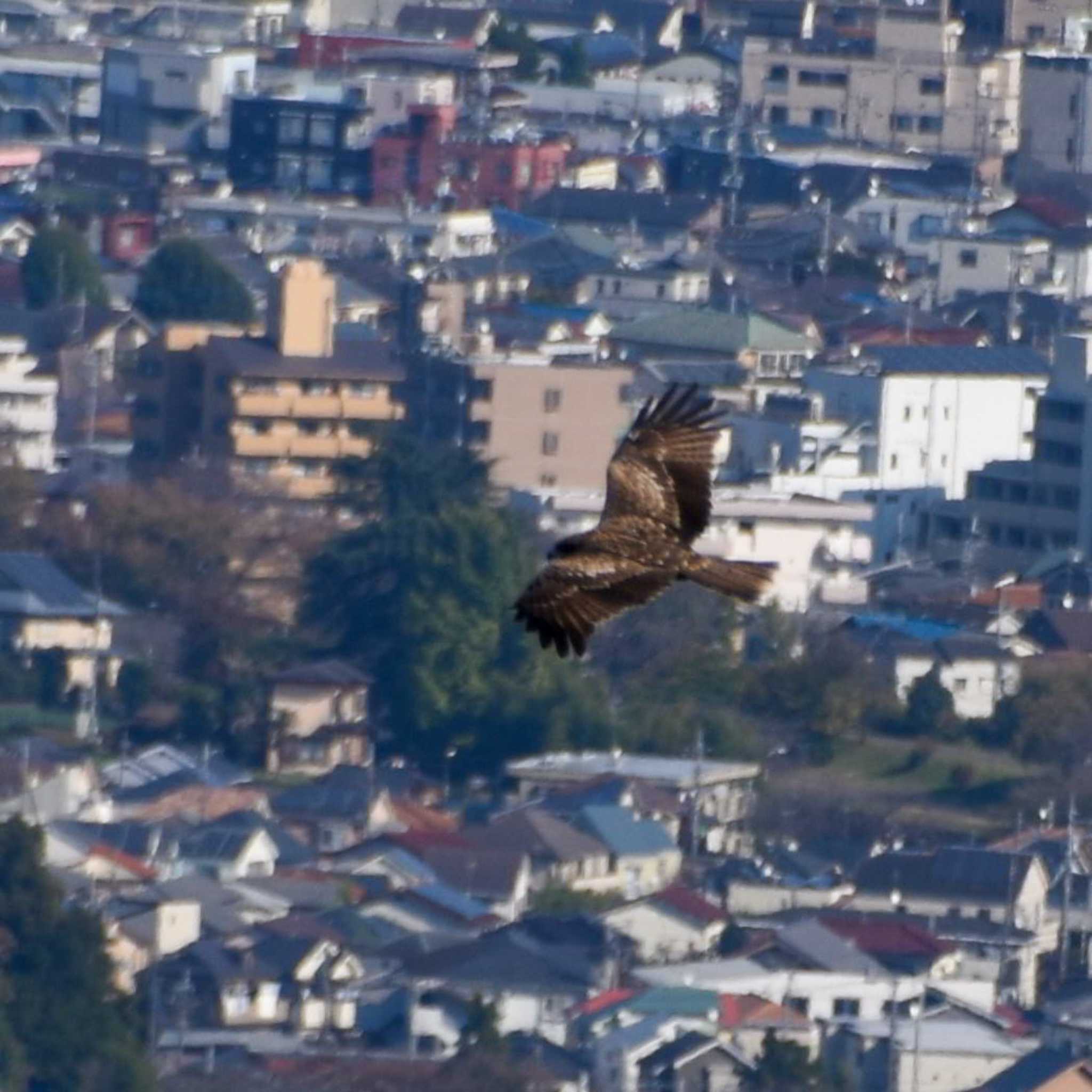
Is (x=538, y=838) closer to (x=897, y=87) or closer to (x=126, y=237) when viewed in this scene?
(x=126, y=237)

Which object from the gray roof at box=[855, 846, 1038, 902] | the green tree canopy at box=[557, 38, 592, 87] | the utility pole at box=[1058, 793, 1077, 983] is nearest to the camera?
the gray roof at box=[855, 846, 1038, 902]

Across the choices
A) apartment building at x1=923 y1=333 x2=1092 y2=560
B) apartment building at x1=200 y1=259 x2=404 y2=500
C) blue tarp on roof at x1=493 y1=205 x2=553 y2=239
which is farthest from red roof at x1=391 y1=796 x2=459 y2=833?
blue tarp on roof at x1=493 y1=205 x2=553 y2=239

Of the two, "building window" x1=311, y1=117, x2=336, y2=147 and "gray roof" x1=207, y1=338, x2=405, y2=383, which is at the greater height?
"building window" x1=311, y1=117, x2=336, y2=147

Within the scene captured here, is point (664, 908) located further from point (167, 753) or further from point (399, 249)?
point (399, 249)

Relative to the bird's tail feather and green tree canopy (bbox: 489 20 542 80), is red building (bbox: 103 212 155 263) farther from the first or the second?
the bird's tail feather

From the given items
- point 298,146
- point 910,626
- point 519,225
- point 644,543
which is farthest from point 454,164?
point 644,543

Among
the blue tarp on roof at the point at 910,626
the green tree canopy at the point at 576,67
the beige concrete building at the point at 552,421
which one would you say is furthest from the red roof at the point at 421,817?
the green tree canopy at the point at 576,67

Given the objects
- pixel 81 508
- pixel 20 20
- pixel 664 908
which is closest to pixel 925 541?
pixel 81 508
